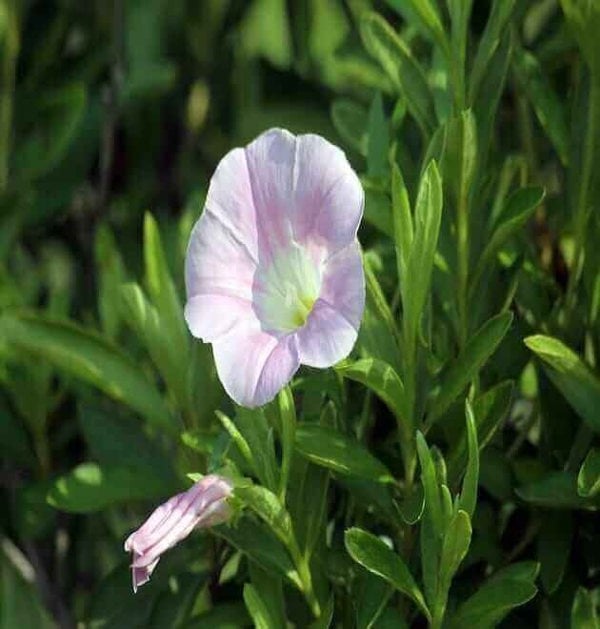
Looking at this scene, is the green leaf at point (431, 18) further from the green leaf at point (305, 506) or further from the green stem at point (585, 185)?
the green leaf at point (305, 506)

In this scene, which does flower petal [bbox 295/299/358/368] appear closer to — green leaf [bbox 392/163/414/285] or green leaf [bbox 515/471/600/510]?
green leaf [bbox 392/163/414/285]

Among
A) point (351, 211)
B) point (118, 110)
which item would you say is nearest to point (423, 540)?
point (351, 211)

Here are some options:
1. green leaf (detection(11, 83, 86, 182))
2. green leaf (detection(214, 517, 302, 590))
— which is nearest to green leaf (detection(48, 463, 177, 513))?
green leaf (detection(214, 517, 302, 590))

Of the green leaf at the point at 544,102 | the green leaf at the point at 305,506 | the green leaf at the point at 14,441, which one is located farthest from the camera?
the green leaf at the point at 14,441

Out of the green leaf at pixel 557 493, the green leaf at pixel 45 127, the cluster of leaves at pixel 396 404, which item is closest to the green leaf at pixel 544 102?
the cluster of leaves at pixel 396 404

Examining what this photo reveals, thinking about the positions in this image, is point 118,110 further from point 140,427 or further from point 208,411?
point 208,411

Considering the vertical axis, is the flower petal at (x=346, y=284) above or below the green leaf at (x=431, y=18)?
below

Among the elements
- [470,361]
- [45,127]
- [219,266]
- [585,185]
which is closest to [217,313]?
[219,266]
